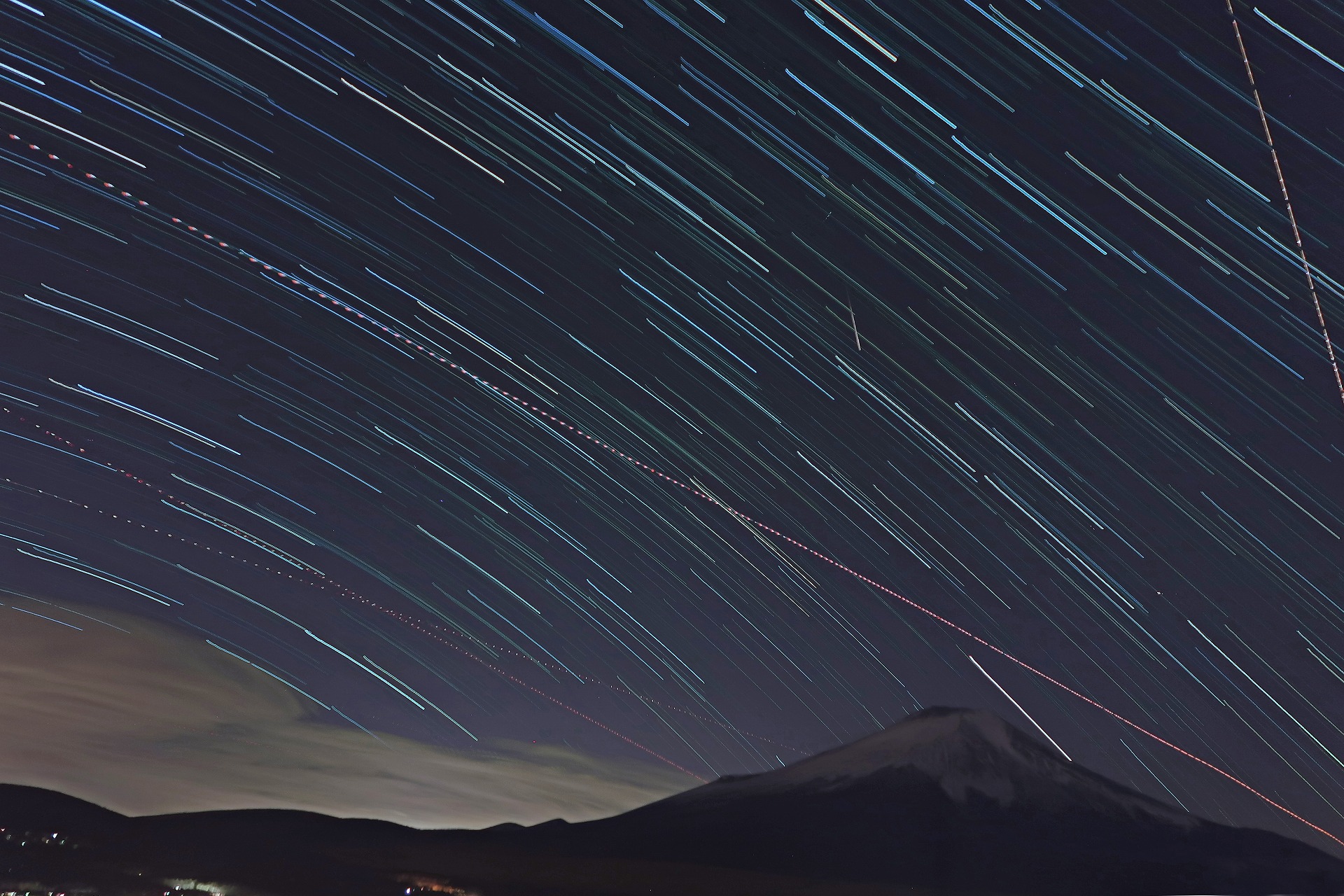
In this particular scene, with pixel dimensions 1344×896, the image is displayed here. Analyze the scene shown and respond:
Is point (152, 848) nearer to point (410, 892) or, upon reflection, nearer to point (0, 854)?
point (0, 854)

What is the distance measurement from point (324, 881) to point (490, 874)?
105 feet

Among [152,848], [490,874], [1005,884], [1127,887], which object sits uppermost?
[1127,887]

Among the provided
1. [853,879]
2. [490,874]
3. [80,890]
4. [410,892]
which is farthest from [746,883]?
[80,890]

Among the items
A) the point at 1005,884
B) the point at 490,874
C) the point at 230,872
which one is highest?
the point at 1005,884

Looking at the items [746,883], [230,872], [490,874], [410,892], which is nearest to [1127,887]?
[746,883]

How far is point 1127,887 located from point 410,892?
13888 cm

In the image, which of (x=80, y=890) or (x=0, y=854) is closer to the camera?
(x=80, y=890)

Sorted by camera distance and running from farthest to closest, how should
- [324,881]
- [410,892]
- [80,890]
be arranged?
[324,881], [410,892], [80,890]

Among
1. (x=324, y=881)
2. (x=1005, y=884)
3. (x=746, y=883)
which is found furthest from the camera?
(x=1005, y=884)

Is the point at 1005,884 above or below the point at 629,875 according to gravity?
above

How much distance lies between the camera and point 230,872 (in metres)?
167

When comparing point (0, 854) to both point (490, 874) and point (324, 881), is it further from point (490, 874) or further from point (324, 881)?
point (490, 874)

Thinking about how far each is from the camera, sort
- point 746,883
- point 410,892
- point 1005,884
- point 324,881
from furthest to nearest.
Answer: point 1005,884
point 746,883
point 324,881
point 410,892

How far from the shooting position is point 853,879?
7598 inches
